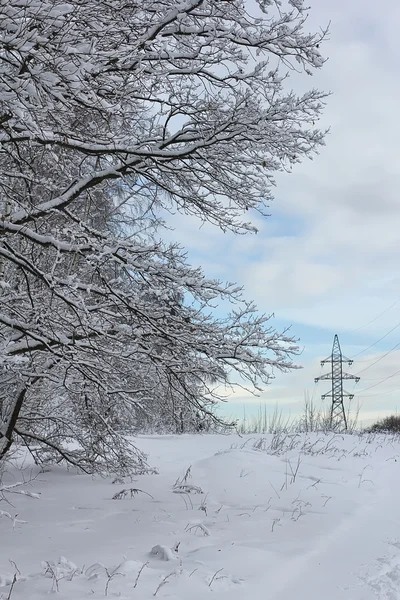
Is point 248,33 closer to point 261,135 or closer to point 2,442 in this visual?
point 261,135

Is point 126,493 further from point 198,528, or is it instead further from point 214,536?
point 214,536

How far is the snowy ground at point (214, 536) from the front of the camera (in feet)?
10.6

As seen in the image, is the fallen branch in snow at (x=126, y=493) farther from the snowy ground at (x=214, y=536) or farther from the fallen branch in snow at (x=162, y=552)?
the fallen branch in snow at (x=162, y=552)

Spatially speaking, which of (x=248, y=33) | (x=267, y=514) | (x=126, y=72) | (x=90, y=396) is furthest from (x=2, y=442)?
(x=248, y=33)

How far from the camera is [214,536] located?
14.4ft

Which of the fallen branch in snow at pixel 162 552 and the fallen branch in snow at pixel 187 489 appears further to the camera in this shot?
the fallen branch in snow at pixel 187 489

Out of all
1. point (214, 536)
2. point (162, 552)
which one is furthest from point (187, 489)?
point (162, 552)

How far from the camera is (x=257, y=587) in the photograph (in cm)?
328

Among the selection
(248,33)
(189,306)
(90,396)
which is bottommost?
(90,396)

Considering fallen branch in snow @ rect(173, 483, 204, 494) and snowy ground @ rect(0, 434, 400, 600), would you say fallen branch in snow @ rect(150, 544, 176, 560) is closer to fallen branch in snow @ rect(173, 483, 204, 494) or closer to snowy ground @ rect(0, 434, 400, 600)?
snowy ground @ rect(0, 434, 400, 600)

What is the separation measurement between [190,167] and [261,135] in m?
0.67

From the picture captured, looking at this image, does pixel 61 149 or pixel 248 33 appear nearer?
pixel 248 33

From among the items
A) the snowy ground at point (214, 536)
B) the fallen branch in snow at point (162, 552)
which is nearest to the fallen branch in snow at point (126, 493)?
the snowy ground at point (214, 536)

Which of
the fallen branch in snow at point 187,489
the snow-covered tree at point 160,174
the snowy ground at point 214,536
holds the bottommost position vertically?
the snowy ground at point 214,536
